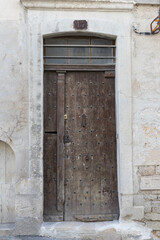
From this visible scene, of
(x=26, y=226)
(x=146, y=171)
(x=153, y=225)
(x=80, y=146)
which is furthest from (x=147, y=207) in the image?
(x=26, y=226)

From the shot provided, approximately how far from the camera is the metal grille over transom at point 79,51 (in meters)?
4.10

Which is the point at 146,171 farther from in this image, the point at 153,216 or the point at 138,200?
the point at 153,216

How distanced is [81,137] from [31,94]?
105cm

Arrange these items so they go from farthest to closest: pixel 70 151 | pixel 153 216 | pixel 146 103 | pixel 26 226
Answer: pixel 70 151, pixel 146 103, pixel 153 216, pixel 26 226

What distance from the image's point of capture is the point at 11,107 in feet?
12.7

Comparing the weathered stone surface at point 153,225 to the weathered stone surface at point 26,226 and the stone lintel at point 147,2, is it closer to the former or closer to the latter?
the weathered stone surface at point 26,226

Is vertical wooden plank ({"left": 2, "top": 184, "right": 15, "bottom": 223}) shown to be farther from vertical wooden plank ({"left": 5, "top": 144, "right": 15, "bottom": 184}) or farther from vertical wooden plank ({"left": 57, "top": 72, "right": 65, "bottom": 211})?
vertical wooden plank ({"left": 57, "top": 72, "right": 65, "bottom": 211})

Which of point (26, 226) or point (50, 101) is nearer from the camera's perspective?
point (26, 226)

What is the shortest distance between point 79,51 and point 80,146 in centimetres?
155

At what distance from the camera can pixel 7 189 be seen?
13.0 feet

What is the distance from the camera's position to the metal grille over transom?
4.10m

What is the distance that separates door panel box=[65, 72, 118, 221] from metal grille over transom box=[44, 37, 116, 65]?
0.71ft

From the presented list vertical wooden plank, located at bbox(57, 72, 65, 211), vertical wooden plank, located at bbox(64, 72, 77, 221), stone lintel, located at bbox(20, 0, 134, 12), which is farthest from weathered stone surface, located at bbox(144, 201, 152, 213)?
stone lintel, located at bbox(20, 0, 134, 12)

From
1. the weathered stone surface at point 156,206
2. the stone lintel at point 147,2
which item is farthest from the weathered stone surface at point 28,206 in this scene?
the stone lintel at point 147,2
